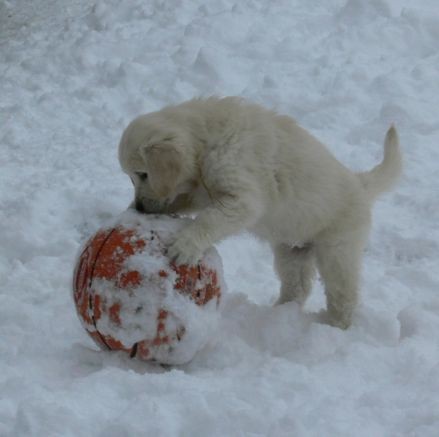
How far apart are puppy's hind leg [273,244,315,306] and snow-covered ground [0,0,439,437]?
0.23 metres

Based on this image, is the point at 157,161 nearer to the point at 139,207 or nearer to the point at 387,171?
the point at 139,207

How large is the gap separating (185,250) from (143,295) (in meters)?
0.26

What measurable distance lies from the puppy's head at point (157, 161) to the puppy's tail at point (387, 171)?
1096 millimetres

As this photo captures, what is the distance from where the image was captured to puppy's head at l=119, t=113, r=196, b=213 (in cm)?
342

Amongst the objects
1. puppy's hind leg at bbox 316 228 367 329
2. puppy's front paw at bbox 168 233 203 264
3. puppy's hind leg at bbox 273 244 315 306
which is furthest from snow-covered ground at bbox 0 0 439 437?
puppy's front paw at bbox 168 233 203 264

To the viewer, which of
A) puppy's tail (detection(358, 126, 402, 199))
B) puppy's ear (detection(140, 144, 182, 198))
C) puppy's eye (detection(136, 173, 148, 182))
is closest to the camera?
puppy's ear (detection(140, 144, 182, 198))

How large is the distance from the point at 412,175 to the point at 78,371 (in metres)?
3.21

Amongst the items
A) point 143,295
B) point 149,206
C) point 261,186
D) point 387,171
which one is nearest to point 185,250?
point 143,295

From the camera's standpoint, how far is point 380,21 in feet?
24.8

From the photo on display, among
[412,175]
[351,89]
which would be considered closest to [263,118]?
[412,175]

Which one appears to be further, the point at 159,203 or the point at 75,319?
the point at 75,319

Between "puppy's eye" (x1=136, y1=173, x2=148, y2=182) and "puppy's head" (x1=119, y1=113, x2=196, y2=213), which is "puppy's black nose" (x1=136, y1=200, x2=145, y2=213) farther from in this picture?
"puppy's eye" (x1=136, y1=173, x2=148, y2=182)

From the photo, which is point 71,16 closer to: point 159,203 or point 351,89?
point 351,89

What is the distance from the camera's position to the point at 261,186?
3590 millimetres
